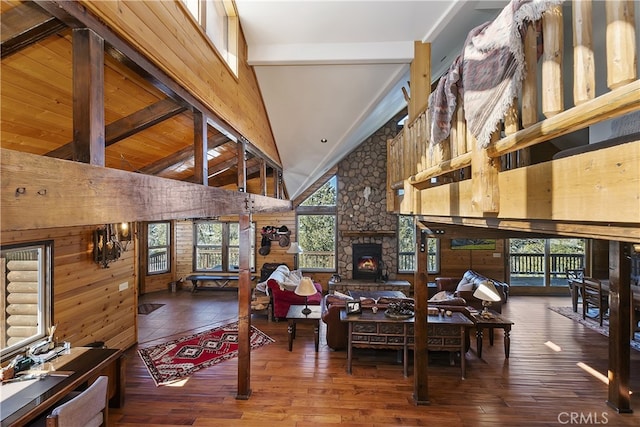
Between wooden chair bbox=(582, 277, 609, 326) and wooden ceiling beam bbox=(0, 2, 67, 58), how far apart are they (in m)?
8.34

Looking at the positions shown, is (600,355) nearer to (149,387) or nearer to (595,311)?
(595,311)

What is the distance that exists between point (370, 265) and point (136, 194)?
789 centimetres


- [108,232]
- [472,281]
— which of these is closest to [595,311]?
[472,281]

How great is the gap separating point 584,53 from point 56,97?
9.34 feet

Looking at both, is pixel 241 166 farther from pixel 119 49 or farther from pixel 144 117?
pixel 119 49

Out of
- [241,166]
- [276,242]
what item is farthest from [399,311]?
[276,242]

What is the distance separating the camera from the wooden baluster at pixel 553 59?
3.45 ft

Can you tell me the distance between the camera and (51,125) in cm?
232

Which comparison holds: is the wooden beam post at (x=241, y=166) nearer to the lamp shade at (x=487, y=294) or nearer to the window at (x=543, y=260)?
the lamp shade at (x=487, y=294)

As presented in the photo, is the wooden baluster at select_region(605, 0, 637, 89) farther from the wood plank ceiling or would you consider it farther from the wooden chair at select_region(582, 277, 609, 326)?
the wooden chair at select_region(582, 277, 609, 326)

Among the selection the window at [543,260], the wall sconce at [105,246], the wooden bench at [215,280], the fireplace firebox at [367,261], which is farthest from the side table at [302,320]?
the window at [543,260]

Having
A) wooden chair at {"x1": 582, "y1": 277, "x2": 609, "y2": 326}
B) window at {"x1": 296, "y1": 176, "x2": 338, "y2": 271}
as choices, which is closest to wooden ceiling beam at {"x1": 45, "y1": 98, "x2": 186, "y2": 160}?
window at {"x1": 296, "y1": 176, "x2": 338, "y2": 271}

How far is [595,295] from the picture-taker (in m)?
6.04

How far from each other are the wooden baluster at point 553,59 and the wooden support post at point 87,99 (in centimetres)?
173
